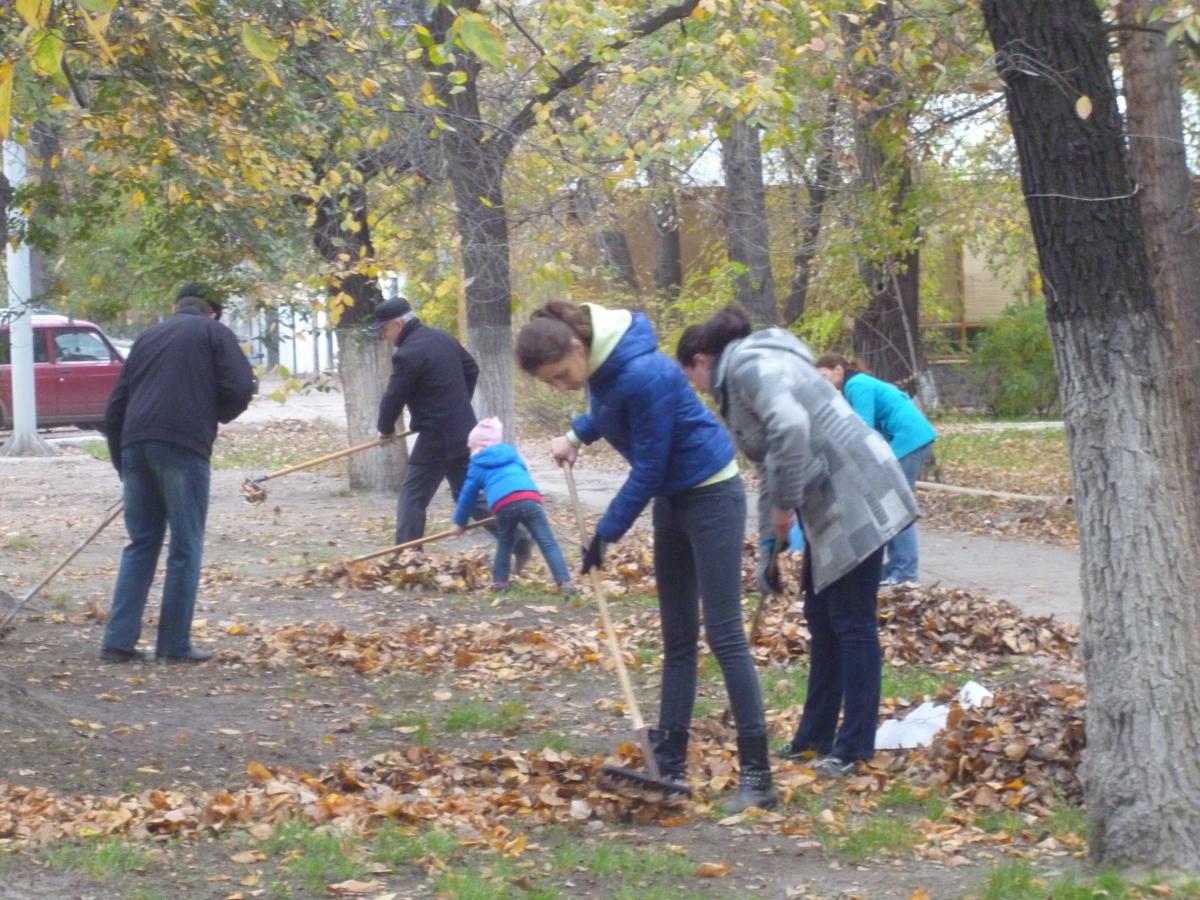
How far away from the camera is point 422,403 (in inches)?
440

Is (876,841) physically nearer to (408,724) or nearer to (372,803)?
(372,803)

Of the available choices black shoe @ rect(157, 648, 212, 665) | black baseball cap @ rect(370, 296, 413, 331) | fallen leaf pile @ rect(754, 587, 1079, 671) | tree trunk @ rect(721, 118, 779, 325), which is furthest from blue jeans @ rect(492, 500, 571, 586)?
tree trunk @ rect(721, 118, 779, 325)

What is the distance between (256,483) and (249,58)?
295 cm

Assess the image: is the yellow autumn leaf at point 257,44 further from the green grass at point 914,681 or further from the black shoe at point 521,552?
the black shoe at point 521,552

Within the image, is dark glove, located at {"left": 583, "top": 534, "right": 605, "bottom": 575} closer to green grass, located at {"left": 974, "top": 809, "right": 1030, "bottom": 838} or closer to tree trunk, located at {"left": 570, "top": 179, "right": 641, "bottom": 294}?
green grass, located at {"left": 974, "top": 809, "right": 1030, "bottom": 838}

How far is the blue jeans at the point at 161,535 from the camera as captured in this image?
8.16 meters

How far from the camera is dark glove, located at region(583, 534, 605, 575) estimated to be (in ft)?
19.0

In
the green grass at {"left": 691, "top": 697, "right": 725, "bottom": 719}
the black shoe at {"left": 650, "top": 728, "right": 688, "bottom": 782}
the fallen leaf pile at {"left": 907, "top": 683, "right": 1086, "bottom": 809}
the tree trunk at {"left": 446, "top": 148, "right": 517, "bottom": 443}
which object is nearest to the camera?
the fallen leaf pile at {"left": 907, "top": 683, "right": 1086, "bottom": 809}

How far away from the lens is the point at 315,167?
12.3 meters

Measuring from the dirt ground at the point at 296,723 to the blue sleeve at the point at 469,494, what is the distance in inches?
20.0

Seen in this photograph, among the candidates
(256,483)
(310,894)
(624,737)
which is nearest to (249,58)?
(256,483)

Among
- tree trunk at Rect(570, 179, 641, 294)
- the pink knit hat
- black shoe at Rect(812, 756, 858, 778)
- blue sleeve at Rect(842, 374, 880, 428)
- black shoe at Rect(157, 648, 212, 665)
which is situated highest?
tree trunk at Rect(570, 179, 641, 294)

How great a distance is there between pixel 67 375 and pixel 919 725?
75.7 feet

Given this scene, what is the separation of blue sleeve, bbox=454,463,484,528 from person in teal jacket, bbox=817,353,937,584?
2.31 meters
